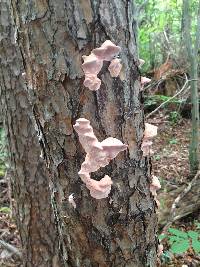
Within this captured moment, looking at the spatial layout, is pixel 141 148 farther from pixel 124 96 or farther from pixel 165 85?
pixel 165 85

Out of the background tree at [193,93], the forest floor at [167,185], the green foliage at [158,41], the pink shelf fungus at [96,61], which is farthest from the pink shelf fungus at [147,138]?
the green foliage at [158,41]

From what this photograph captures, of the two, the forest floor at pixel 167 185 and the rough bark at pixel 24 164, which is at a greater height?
the rough bark at pixel 24 164

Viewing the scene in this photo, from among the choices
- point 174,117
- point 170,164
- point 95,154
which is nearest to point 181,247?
point 95,154

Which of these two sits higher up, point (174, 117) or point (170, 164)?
point (174, 117)

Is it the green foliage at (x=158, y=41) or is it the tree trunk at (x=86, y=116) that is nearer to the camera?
the tree trunk at (x=86, y=116)

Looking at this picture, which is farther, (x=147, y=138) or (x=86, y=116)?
(x=147, y=138)

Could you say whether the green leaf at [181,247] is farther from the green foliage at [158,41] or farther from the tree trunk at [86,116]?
the green foliage at [158,41]

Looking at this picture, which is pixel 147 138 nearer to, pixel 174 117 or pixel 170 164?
pixel 170 164
